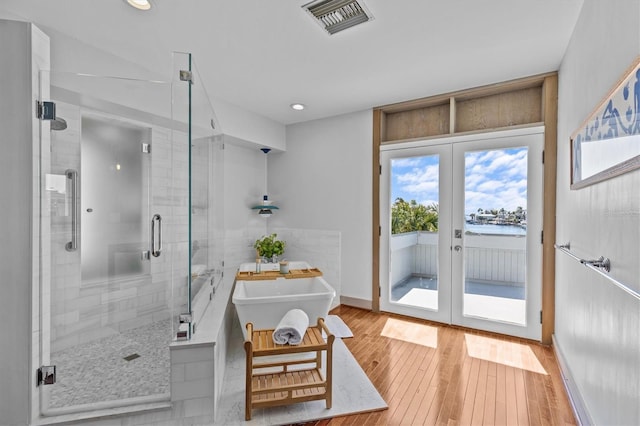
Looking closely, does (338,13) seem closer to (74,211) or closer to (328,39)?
(328,39)

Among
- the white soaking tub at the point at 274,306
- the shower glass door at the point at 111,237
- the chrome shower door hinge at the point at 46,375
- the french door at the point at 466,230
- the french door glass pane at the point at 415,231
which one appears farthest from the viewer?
the french door glass pane at the point at 415,231

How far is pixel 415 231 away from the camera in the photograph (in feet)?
11.4

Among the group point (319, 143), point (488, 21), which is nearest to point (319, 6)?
point (488, 21)

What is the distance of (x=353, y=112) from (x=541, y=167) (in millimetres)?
2059

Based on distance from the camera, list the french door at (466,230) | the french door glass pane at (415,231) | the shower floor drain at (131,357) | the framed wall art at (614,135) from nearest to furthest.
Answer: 1. the framed wall art at (614,135)
2. the shower floor drain at (131,357)
3. the french door at (466,230)
4. the french door glass pane at (415,231)

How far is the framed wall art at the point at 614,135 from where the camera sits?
0.98 m

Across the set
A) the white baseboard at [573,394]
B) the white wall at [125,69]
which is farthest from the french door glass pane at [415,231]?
the white wall at [125,69]

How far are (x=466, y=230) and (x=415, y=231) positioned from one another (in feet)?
1.75

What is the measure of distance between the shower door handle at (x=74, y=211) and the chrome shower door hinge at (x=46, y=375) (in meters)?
0.70

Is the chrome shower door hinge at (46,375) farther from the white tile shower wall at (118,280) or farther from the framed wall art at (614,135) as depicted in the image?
the framed wall art at (614,135)

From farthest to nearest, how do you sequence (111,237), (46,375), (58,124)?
(111,237) < (58,124) < (46,375)

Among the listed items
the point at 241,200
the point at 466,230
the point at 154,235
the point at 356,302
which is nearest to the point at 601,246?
the point at 466,230

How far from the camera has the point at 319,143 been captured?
4.04 m

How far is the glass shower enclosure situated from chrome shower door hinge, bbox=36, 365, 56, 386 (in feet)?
0.05
